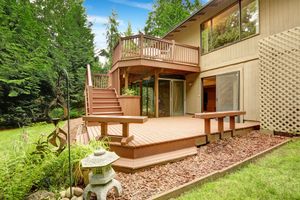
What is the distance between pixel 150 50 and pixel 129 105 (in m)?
2.71

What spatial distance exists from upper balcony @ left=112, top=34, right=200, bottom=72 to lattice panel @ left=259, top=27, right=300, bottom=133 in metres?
3.90

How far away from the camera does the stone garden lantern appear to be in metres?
2.46

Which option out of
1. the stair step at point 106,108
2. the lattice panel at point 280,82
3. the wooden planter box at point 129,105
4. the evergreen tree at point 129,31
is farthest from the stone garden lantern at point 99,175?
the evergreen tree at point 129,31

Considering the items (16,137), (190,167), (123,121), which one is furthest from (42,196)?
(16,137)

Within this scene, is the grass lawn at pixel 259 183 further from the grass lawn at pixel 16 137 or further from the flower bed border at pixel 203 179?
the grass lawn at pixel 16 137

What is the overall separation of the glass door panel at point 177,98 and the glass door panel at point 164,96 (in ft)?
1.03

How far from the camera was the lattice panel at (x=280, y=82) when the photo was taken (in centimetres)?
550

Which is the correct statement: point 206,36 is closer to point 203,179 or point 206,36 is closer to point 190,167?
point 190,167

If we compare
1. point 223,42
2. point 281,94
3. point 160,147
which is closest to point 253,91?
point 281,94

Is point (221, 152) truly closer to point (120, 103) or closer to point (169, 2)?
point (120, 103)

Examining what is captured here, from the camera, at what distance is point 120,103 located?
7961mm

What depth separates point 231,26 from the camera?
8375 millimetres

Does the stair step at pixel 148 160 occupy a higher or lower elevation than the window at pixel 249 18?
lower

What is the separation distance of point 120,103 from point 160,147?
170 inches
